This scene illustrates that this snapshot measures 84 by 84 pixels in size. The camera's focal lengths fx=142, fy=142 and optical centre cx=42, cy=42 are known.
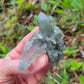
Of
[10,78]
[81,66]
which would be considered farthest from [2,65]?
[81,66]

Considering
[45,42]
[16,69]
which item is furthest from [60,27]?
[16,69]

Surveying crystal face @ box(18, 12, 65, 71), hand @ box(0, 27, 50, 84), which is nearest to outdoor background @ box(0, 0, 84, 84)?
hand @ box(0, 27, 50, 84)

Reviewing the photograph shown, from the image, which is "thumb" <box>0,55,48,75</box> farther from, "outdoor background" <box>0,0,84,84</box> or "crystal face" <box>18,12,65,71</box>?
"outdoor background" <box>0,0,84,84</box>

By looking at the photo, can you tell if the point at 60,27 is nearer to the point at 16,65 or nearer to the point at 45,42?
the point at 45,42

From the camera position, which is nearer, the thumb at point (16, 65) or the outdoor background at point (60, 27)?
the thumb at point (16, 65)

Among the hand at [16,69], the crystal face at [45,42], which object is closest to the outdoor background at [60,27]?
the hand at [16,69]

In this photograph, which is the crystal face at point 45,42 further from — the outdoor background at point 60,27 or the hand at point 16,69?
the outdoor background at point 60,27
